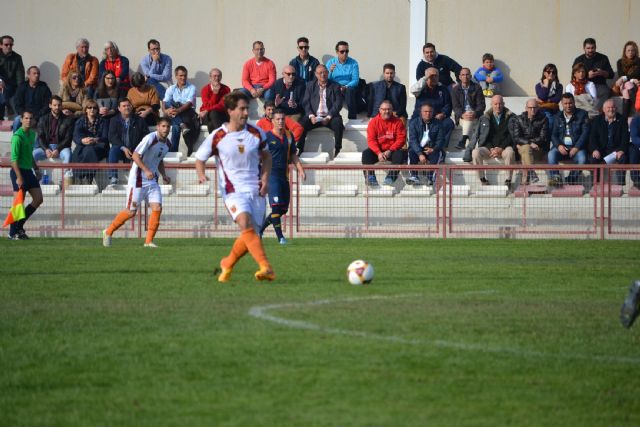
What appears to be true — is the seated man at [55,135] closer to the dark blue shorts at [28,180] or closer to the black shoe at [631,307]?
the dark blue shorts at [28,180]

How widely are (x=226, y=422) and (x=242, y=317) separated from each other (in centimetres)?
342

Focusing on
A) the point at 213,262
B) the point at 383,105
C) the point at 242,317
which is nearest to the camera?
the point at 242,317

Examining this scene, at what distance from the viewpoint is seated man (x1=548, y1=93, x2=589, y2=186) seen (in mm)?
23156

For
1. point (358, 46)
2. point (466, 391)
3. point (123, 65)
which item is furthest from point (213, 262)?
point (358, 46)

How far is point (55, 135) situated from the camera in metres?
24.7

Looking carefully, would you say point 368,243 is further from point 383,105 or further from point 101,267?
point 101,267

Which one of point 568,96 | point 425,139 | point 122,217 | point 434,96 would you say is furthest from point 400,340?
point 434,96

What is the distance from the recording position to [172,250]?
1728cm

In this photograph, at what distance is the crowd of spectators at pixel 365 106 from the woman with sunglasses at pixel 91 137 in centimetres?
2

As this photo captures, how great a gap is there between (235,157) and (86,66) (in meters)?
14.8

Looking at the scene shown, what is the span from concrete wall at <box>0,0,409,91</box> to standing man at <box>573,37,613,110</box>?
15.7ft

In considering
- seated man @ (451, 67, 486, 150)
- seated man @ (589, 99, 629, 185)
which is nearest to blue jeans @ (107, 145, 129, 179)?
seated man @ (451, 67, 486, 150)

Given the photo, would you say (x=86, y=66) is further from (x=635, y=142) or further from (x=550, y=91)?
(x=635, y=142)

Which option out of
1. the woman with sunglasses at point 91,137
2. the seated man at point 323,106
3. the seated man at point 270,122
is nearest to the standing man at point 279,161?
the seated man at point 270,122
